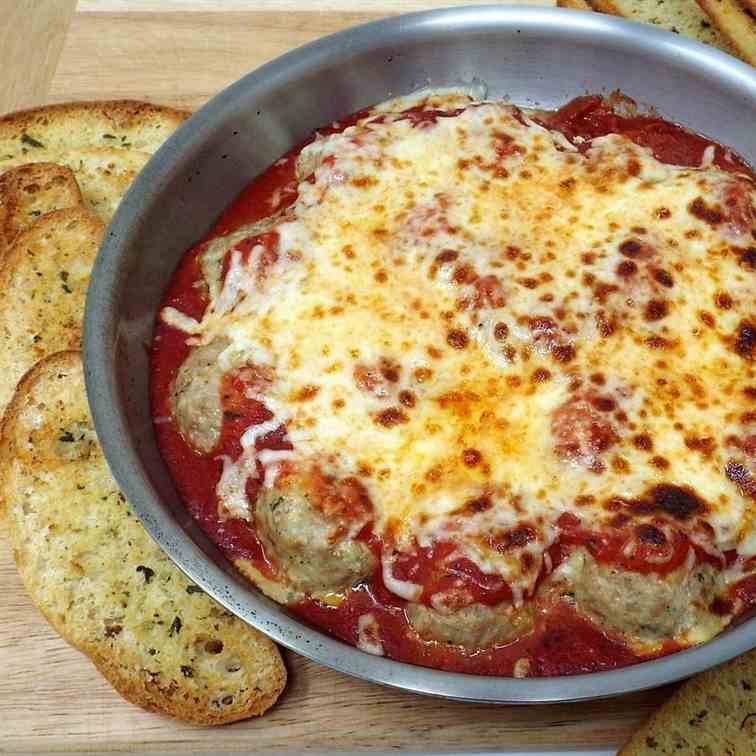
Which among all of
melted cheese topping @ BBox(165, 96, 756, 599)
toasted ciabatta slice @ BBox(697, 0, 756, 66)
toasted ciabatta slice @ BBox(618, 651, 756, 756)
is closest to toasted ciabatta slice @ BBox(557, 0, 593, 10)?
toasted ciabatta slice @ BBox(697, 0, 756, 66)

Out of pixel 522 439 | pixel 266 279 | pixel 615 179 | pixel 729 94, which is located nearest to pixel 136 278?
pixel 266 279

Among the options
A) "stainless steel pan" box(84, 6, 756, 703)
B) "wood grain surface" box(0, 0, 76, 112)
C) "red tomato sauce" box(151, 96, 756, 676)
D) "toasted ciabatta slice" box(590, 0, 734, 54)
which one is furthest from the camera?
"wood grain surface" box(0, 0, 76, 112)

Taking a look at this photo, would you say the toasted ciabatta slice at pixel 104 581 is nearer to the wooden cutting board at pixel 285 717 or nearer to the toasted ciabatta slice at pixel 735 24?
the wooden cutting board at pixel 285 717

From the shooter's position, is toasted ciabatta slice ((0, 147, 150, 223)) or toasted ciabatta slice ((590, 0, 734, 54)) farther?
toasted ciabatta slice ((590, 0, 734, 54))

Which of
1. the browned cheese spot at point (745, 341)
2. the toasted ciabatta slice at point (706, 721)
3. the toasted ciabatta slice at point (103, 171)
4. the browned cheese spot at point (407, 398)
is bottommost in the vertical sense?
the toasted ciabatta slice at point (103, 171)

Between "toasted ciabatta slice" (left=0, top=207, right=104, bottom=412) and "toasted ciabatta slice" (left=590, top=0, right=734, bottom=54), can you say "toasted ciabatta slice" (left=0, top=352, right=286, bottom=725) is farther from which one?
"toasted ciabatta slice" (left=590, top=0, right=734, bottom=54)

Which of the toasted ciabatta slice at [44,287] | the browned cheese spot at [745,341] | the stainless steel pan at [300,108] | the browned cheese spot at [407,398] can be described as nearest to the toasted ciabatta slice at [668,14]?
the stainless steel pan at [300,108]

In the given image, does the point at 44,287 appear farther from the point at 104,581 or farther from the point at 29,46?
the point at 29,46
